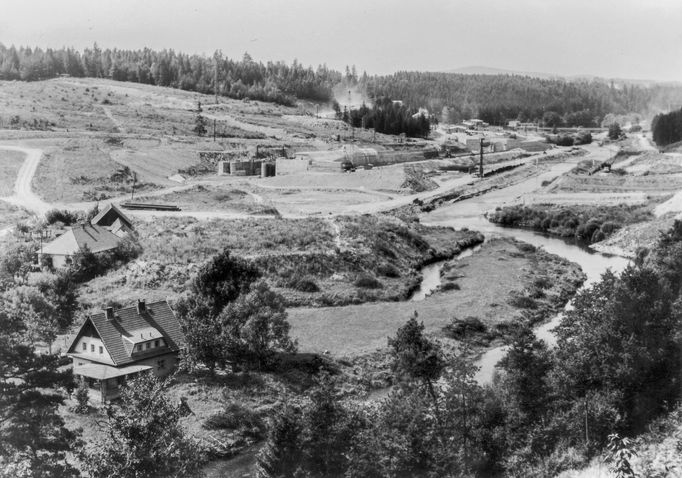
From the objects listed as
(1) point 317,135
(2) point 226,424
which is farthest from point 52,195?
(1) point 317,135

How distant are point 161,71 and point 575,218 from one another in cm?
10387

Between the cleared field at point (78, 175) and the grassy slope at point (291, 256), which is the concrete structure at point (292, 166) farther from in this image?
the grassy slope at point (291, 256)

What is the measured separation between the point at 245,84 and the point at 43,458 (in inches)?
5751

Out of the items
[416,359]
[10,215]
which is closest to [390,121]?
[10,215]

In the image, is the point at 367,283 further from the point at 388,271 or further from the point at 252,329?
the point at 252,329

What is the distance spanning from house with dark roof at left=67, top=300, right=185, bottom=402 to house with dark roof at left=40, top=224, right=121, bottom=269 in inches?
578

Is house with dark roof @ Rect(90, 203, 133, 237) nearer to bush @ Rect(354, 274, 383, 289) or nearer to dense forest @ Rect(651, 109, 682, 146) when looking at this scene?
bush @ Rect(354, 274, 383, 289)

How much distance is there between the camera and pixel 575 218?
62.9 meters

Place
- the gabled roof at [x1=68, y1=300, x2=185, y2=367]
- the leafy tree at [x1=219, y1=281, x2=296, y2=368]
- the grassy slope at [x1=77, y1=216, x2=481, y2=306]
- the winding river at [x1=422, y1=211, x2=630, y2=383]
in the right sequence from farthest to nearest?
1. the grassy slope at [x1=77, y1=216, x2=481, y2=306]
2. the winding river at [x1=422, y1=211, x2=630, y2=383]
3. the leafy tree at [x1=219, y1=281, x2=296, y2=368]
4. the gabled roof at [x1=68, y1=300, x2=185, y2=367]

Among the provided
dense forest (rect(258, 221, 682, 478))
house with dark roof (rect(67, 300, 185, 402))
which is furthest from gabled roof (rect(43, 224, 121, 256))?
dense forest (rect(258, 221, 682, 478))

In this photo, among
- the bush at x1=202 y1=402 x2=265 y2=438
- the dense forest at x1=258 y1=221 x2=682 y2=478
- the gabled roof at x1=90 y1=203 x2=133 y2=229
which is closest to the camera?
the dense forest at x1=258 y1=221 x2=682 y2=478

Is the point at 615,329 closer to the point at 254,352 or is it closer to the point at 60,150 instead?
the point at 254,352

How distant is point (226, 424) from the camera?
24141mm

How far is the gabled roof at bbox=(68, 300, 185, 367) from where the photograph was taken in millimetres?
26156
